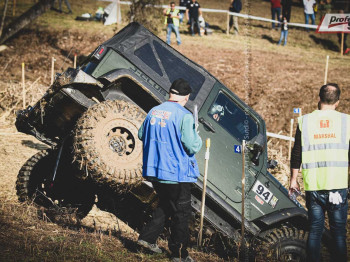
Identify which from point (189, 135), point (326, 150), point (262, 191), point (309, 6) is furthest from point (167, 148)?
point (309, 6)

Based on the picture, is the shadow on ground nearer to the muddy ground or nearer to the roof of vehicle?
the muddy ground

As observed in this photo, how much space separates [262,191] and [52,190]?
2733 mm

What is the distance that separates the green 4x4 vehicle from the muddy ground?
623 millimetres

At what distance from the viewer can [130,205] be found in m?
6.21

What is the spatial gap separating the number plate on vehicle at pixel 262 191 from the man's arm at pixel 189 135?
1.55 m

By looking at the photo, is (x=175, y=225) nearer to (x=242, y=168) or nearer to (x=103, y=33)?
(x=242, y=168)

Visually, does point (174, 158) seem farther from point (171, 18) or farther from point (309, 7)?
point (309, 7)

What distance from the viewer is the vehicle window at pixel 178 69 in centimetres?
530

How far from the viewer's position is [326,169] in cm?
399

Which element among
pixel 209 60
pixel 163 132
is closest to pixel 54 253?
pixel 163 132

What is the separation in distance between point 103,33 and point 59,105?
15.7m

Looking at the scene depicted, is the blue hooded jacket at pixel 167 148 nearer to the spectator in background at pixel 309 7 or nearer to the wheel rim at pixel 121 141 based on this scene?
the wheel rim at pixel 121 141

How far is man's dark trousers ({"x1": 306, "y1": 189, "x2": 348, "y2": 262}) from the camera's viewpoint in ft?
13.0

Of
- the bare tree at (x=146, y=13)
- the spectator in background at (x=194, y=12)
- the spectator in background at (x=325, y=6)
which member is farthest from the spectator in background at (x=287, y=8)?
the bare tree at (x=146, y=13)
